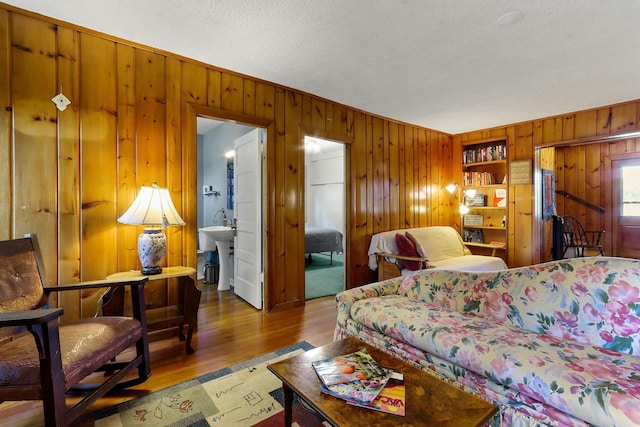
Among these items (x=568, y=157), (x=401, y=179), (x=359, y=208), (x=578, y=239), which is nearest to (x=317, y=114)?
(x=359, y=208)

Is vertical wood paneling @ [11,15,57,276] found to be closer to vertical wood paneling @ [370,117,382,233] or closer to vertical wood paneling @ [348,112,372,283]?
vertical wood paneling @ [348,112,372,283]

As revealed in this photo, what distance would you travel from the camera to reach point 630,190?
5340 millimetres

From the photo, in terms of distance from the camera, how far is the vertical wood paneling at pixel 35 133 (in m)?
2.02

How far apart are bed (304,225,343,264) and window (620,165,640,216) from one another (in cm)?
508

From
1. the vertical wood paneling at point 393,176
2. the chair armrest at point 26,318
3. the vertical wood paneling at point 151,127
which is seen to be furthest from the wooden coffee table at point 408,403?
the vertical wood paneling at point 393,176

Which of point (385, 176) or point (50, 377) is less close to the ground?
point (385, 176)

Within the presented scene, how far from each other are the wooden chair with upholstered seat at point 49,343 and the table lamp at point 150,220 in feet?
1.12

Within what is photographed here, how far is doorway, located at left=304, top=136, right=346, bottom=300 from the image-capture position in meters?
5.63

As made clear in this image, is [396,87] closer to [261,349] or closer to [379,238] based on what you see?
[379,238]

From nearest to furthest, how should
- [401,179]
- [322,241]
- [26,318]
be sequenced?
[26,318] → [401,179] → [322,241]

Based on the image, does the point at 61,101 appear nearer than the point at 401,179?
Yes

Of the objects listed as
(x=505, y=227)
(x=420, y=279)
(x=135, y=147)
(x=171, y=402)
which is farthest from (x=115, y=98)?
(x=505, y=227)

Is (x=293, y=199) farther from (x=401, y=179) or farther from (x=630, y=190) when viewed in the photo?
(x=630, y=190)

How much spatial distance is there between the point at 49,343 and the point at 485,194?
556cm
